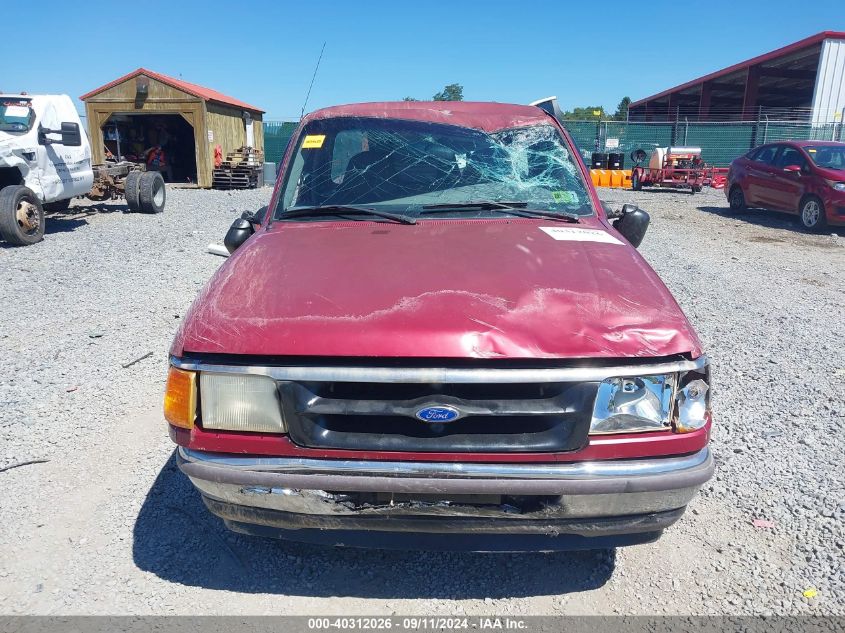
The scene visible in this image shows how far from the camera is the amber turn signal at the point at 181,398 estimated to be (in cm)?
212

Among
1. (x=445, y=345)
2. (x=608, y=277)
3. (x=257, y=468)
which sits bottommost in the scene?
(x=257, y=468)

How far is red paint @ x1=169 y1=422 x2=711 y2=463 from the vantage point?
6.60ft

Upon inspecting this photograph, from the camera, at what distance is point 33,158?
33.7 feet

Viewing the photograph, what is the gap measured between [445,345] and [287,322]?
1.82 ft

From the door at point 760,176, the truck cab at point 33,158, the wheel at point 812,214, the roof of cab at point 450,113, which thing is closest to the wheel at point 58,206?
the truck cab at point 33,158

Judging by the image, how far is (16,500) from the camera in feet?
9.99

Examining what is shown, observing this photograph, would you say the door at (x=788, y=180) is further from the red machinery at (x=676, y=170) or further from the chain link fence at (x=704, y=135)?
the chain link fence at (x=704, y=135)

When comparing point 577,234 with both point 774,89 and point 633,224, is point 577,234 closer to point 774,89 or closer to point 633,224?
point 633,224

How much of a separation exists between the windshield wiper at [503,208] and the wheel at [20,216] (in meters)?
8.96

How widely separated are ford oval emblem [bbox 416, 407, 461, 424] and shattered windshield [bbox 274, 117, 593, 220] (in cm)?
137

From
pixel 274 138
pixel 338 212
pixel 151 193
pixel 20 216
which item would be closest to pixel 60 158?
pixel 20 216

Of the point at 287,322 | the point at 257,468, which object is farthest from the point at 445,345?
the point at 257,468

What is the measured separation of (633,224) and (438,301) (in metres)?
1.80

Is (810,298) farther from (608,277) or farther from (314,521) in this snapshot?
(314,521)
